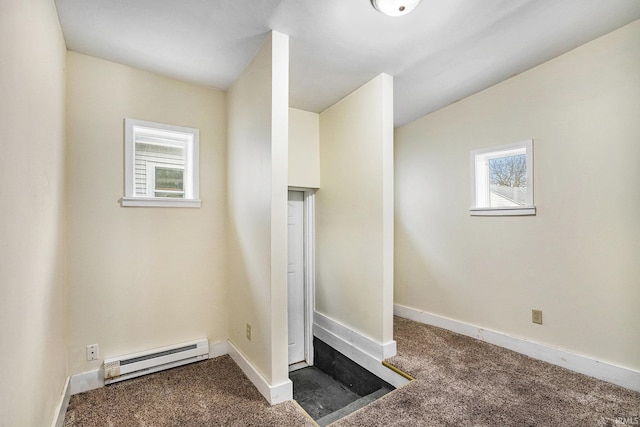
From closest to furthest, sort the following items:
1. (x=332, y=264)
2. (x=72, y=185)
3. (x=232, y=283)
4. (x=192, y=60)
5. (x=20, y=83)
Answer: (x=20, y=83), (x=72, y=185), (x=192, y=60), (x=232, y=283), (x=332, y=264)

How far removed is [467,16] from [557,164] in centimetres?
150

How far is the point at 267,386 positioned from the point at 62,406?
Answer: 1.34 metres

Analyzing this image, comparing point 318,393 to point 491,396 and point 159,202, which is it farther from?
point 159,202

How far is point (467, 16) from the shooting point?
1998 millimetres

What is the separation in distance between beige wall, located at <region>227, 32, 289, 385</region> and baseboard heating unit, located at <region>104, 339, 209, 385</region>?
372mm

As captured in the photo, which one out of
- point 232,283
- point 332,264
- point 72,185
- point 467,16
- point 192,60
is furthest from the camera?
point 332,264

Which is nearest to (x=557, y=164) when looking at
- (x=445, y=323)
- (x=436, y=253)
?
(x=436, y=253)

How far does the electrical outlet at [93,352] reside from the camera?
7.68 feet

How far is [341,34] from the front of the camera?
215 centimetres

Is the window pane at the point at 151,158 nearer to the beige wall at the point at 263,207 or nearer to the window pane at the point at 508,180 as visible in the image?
the beige wall at the point at 263,207

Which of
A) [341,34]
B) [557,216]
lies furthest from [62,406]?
[557,216]

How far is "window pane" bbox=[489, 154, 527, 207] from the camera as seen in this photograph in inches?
113

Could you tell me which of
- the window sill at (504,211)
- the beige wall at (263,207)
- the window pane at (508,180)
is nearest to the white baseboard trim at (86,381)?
the beige wall at (263,207)

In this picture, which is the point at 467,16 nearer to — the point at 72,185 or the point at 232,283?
the point at 232,283
